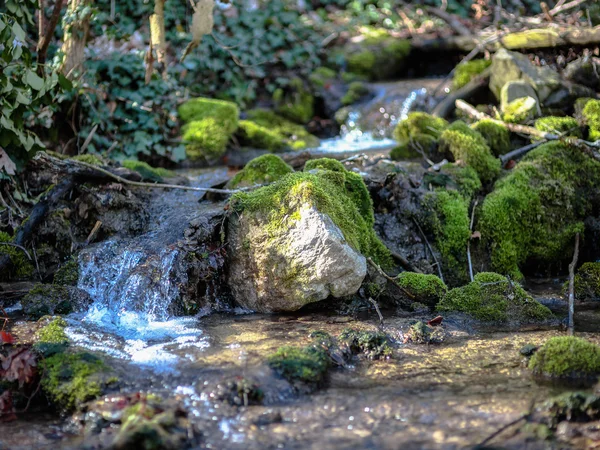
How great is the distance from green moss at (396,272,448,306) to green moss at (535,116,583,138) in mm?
3373

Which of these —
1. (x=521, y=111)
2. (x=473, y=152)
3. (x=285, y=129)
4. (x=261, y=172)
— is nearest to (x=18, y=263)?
(x=261, y=172)

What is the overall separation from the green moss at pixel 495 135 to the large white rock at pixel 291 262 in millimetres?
3604

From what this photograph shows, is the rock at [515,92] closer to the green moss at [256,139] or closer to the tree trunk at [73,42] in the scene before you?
the green moss at [256,139]

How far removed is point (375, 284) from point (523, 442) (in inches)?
101

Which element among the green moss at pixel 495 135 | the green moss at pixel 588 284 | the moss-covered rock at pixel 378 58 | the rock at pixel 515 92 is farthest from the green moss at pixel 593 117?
the moss-covered rock at pixel 378 58

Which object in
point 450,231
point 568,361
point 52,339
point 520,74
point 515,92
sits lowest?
point 568,361

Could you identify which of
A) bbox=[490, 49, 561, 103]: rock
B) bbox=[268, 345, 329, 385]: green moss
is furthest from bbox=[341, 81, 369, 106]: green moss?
bbox=[268, 345, 329, 385]: green moss

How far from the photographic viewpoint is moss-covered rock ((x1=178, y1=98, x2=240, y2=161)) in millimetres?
10000

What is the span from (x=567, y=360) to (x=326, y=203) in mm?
2214

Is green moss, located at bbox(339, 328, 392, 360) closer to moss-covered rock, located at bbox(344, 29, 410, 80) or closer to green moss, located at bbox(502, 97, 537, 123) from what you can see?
green moss, located at bbox(502, 97, 537, 123)

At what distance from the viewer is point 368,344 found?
4.64m

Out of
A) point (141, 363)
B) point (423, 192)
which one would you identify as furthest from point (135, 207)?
point (423, 192)

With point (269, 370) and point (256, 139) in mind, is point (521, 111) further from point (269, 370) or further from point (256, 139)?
point (269, 370)

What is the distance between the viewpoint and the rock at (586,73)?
10.2m
